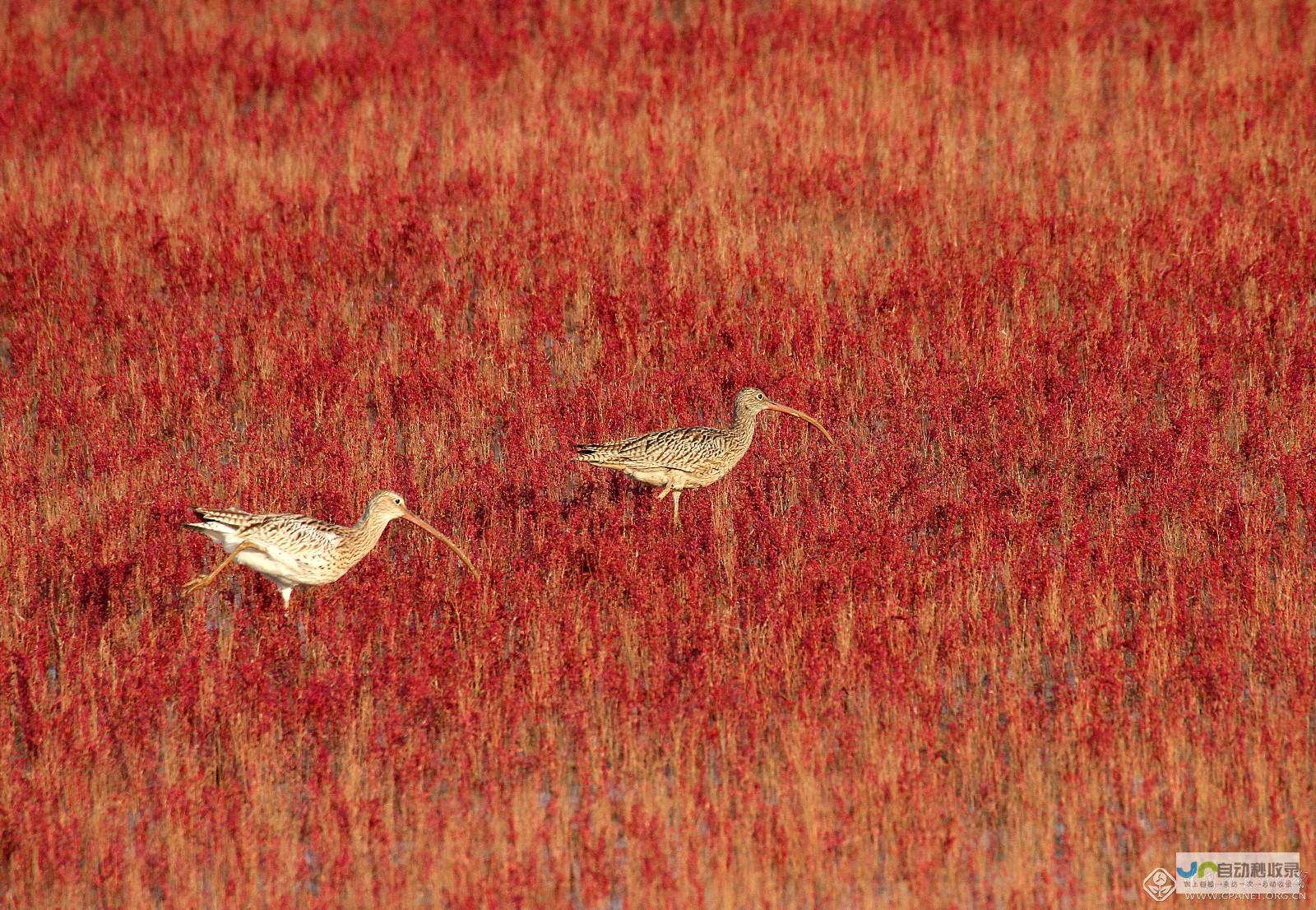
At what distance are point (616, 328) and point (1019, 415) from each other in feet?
9.79

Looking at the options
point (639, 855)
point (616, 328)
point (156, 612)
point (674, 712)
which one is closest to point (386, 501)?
point (156, 612)

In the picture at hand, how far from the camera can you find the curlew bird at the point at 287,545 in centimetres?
766

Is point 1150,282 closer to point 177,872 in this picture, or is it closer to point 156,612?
point 156,612

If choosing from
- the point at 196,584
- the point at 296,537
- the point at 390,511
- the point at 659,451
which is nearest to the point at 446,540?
the point at 390,511

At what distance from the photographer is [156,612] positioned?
8.15 m

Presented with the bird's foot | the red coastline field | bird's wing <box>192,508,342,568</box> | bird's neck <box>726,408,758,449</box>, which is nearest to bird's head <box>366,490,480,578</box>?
the red coastline field

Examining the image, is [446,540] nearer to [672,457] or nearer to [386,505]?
[386,505]

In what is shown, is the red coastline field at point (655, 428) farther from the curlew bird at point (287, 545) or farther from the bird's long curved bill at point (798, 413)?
the bird's long curved bill at point (798, 413)

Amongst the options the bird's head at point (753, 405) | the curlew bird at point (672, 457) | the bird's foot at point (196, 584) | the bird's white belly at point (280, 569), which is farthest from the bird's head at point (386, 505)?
the bird's head at point (753, 405)

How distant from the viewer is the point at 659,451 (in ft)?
30.0

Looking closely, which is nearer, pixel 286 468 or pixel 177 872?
pixel 177 872

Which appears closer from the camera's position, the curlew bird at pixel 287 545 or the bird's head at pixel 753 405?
the curlew bird at pixel 287 545

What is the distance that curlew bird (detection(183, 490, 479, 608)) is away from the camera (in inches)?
302

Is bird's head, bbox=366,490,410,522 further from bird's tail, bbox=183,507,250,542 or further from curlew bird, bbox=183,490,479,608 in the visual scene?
bird's tail, bbox=183,507,250,542
